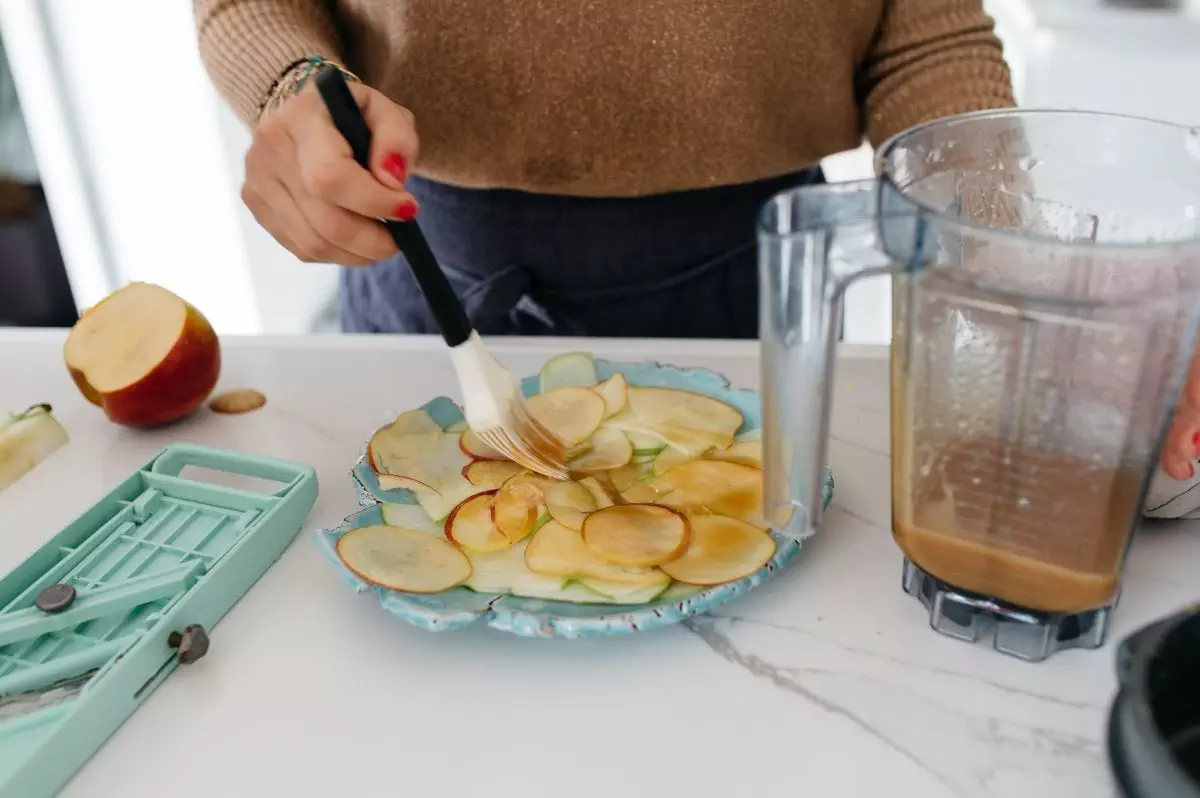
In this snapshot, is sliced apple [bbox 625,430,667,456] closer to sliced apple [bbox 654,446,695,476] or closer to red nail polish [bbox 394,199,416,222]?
sliced apple [bbox 654,446,695,476]

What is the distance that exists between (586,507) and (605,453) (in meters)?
0.06

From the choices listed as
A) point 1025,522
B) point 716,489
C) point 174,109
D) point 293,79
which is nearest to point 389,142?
point 293,79

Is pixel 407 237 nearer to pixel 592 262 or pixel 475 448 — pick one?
pixel 475 448

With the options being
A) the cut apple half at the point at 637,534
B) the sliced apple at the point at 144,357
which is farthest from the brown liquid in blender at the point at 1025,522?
the sliced apple at the point at 144,357

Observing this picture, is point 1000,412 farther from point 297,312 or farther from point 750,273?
point 297,312

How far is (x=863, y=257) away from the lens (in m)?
0.37

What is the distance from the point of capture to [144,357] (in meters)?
0.64

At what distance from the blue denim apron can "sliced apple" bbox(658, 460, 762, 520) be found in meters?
0.29

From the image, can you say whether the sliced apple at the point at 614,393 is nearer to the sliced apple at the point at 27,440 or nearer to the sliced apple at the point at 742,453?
the sliced apple at the point at 742,453

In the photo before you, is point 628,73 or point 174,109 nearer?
point 628,73

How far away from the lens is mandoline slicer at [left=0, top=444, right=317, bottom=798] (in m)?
0.40

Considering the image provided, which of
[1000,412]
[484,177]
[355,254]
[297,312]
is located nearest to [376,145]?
[355,254]

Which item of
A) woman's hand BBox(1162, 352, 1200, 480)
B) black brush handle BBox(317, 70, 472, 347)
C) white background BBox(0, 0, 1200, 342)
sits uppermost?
black brush handle BBox(317, 70, 472, 347)

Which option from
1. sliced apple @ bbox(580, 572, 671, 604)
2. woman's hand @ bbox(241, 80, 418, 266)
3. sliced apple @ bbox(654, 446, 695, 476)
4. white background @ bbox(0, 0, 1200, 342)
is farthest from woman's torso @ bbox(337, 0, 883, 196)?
white background @ bbox(0, 0, 1200, 342)
